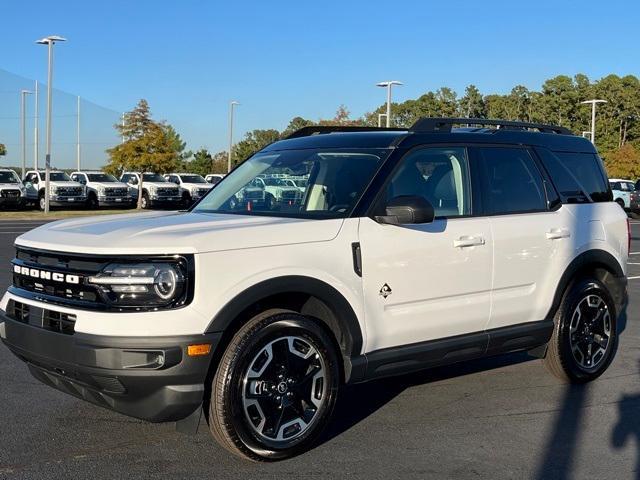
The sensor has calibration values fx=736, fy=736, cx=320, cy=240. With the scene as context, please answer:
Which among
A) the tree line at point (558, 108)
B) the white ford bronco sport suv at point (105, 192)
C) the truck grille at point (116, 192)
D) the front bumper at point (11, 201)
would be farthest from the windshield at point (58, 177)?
the tree line at point (558, 108)

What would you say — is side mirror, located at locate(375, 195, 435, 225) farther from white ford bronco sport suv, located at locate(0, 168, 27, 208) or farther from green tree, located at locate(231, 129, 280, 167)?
green tree, located at locate(231, 129, 280, 167)

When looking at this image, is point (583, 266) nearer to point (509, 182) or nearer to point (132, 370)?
point (509, 182)

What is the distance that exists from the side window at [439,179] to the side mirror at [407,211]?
30 centimetres

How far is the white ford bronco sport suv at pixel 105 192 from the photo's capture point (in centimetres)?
3556

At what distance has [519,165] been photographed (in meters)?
5.73

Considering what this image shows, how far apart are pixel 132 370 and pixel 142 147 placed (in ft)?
118

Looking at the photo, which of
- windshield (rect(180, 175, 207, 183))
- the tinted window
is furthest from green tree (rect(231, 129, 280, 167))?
the tinted window

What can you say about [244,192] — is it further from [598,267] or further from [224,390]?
[598,267]

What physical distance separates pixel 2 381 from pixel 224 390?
2.67m

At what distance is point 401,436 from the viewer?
184 inches

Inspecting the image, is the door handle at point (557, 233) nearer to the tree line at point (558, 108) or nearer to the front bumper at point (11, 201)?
the front bumper at point (11, 201)

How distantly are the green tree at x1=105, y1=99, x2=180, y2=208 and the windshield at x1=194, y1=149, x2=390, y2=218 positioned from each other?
3315 cm

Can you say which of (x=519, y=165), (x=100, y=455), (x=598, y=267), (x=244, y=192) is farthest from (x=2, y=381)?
(x=598, y=267)

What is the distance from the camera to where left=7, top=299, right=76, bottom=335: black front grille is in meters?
3.92
